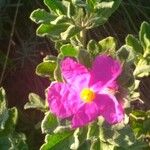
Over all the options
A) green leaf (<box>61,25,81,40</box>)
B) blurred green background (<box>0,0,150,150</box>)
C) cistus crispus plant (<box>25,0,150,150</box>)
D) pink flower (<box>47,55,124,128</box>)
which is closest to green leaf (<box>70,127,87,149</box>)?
cistus crispus plant (<box>25,0,150,150</box>)

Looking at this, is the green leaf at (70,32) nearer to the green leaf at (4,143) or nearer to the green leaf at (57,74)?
the green leaf at (57,74)

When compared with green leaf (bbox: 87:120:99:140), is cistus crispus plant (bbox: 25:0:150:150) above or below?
above

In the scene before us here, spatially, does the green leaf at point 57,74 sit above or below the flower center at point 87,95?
above

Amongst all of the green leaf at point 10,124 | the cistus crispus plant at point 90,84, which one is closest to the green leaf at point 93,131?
the cistus crispus plant at point 90,84

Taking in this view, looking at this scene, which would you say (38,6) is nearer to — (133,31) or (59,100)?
(133,31)

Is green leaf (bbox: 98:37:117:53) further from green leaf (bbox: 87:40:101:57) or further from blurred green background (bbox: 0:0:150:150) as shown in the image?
blurred green background (bbox: 0:0:150:150)
